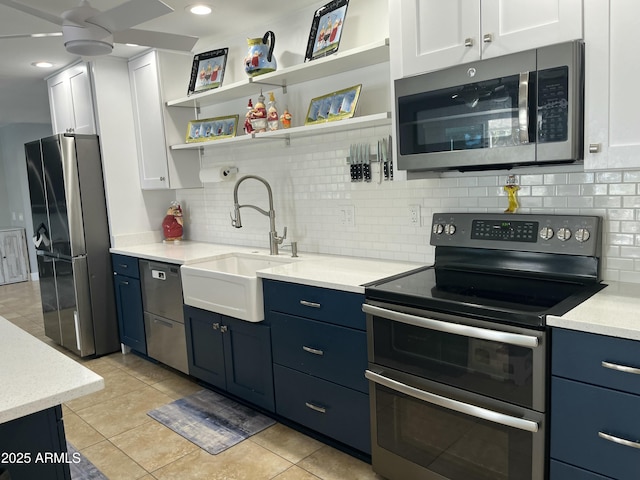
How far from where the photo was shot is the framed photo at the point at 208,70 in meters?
3.42

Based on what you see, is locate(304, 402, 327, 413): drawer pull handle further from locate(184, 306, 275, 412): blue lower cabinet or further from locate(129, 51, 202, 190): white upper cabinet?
locate(129, 51, 202, 190): white upper cabinet

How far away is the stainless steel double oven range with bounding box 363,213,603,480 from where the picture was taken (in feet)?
5.45

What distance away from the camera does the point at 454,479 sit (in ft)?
6.18

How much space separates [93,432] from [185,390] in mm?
636


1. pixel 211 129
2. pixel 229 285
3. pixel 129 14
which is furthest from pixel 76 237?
pixel 129 14

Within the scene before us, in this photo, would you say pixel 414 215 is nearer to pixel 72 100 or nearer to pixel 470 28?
pixel 470 28

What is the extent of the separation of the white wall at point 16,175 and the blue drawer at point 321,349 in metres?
6.34

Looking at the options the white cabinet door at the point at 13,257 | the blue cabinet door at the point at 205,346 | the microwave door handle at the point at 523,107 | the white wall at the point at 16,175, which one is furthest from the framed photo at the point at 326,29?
the white cabinet door at the point at 13,257

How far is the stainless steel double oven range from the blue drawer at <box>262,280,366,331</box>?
4.1 inches

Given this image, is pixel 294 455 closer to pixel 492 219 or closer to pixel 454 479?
pixel 454 479

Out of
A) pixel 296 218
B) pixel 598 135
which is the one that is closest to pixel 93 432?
pixel 296 218

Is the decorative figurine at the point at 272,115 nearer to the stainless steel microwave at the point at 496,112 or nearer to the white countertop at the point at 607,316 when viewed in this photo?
the stainless steel microwave at the point at 496,112

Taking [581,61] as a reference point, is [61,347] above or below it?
below

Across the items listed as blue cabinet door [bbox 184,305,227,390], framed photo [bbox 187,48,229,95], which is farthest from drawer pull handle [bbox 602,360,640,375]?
framed photo [bbox 187,48,229,95]
